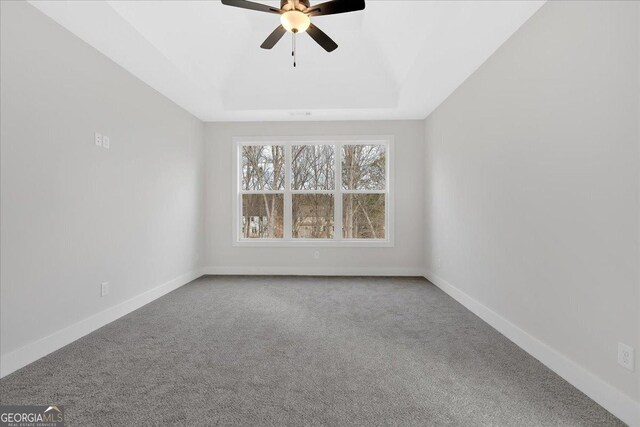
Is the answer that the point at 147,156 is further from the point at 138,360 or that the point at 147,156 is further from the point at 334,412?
the point at 334,412

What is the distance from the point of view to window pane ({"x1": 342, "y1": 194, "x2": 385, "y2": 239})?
17.4 ft

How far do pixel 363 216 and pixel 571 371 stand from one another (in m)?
3.56

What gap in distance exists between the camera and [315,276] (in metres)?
5.11

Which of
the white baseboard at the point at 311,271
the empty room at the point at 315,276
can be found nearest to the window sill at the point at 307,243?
the white baseboard at the point at 311,271

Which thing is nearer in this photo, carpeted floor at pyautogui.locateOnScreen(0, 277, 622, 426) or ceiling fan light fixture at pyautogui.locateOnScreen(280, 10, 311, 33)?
carpeted floor at pyautogui.locateOnScreen(0, 277, 622, 426)

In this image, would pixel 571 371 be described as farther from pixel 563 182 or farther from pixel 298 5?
pixel 298 5

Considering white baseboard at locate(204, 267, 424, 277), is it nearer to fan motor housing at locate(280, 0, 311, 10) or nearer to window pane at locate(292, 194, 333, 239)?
window pane at locate(292, 194, 333, 239)


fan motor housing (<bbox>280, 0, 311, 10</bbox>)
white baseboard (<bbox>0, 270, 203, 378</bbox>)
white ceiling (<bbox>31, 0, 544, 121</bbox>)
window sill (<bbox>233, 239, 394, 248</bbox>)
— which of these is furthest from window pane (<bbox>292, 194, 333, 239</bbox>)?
fan motor housing (<bbox>280, 0, 311, 10</bbox>)

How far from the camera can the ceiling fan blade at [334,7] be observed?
226cm

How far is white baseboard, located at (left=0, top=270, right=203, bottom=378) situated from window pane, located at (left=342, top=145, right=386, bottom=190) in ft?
10.4

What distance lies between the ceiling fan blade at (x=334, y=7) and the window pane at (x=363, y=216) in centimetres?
323

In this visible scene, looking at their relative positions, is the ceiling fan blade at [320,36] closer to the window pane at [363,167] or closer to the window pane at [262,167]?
the window pane at [363,167]

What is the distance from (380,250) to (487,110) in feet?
8.84

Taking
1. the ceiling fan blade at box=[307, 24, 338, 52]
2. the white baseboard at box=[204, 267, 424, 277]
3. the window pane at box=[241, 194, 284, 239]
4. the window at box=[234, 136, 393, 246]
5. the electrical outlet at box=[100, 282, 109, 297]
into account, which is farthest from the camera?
the window pane at box=[241, 194, 284, 239]
